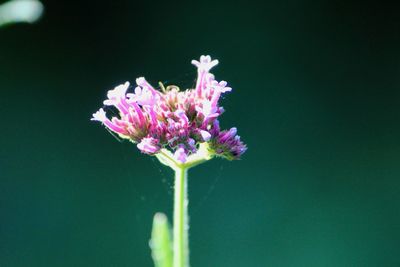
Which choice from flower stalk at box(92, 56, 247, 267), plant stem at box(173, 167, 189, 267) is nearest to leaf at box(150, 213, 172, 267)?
plant stem at box(173, 167, 189, 267)

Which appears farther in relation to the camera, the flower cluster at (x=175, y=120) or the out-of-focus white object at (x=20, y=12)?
the flower cluster at (x=175, y=120)

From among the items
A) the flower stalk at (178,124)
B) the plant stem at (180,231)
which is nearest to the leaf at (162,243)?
the plant stem at (180,231)

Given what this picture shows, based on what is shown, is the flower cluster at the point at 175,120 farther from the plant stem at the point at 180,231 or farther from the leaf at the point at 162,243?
the leaf at the point at 162,243

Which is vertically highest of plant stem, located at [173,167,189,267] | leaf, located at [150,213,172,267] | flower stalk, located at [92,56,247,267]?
flower stalk, located at [92,56,247,267]

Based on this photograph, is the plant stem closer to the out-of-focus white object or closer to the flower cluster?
the flower cluster

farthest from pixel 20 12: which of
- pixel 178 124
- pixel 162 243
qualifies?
pixel 178 124
